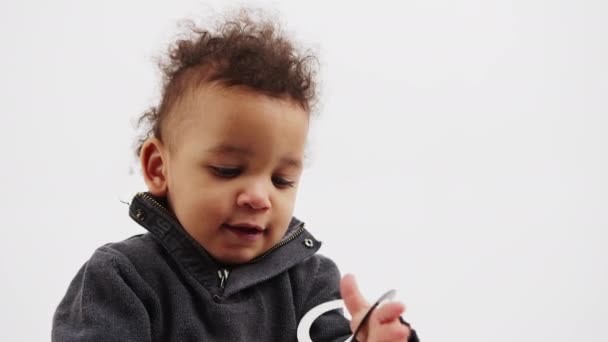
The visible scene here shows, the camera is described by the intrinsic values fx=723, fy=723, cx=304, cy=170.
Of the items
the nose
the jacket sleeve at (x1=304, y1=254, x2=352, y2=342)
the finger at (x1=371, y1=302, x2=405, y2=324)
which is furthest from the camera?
the jacket sleeve at (x1=304, y1=254, x2=352, y2=342)

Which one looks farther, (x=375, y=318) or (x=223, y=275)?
(x=223, y=275)

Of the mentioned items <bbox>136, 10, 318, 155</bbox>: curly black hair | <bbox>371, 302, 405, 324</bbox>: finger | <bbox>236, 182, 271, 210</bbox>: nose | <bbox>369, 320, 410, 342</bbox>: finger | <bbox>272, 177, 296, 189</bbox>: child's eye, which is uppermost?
<bbox>136, 10, 318, 155</bbox>: curly black hair

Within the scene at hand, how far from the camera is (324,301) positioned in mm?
1021

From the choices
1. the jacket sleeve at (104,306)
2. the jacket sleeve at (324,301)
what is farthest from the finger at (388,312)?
the jacket sleeve at (104,306)

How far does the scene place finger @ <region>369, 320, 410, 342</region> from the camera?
0.80m

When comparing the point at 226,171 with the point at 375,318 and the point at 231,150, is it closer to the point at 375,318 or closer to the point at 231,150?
the point at 231,150

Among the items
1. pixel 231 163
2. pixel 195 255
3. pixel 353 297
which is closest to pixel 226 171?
pixel 231 163

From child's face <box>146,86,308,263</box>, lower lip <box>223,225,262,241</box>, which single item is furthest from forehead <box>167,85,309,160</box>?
lower lip <box>223,225,262,241</box>

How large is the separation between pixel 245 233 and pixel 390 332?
0.79 feet

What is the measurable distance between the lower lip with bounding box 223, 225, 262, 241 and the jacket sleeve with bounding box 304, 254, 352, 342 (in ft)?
0.46

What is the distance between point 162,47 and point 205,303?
406 mm

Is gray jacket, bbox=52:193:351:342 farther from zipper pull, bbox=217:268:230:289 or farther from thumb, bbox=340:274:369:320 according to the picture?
thumb, bbox=340:274:369:320

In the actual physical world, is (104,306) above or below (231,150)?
below

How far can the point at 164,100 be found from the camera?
0.99m
